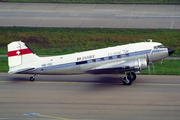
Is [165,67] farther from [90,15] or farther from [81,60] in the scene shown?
[90,15]

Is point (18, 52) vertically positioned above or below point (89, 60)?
above

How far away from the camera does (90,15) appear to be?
5997cm

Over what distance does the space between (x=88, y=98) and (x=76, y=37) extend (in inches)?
878

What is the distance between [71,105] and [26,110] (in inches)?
138

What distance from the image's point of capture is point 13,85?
35375mm

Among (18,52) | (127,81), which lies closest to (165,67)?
(127,81)

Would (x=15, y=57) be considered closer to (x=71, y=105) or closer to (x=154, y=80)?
(x=71, y=105)

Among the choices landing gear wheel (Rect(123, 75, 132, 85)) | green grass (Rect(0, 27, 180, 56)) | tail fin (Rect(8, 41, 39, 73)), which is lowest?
landing gear wheel (Rect(123, 75, 132, 85))

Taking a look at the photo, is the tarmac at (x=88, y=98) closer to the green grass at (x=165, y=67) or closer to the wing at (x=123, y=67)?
the green grass at (x=165, y=67)

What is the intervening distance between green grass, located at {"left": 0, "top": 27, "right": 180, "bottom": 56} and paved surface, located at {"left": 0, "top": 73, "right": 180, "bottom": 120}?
42.8 ft

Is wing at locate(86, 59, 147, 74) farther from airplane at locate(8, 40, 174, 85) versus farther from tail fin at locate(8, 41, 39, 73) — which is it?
tail fin at locate(8, 41, 39, 73)

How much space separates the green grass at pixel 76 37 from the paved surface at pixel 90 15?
173 cm

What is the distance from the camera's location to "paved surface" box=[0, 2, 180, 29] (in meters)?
56.1

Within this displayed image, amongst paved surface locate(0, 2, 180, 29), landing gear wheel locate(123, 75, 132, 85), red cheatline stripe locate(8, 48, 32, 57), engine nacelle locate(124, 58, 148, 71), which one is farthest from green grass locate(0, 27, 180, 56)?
engine nacelle locate(124, 58, 148, 71)
